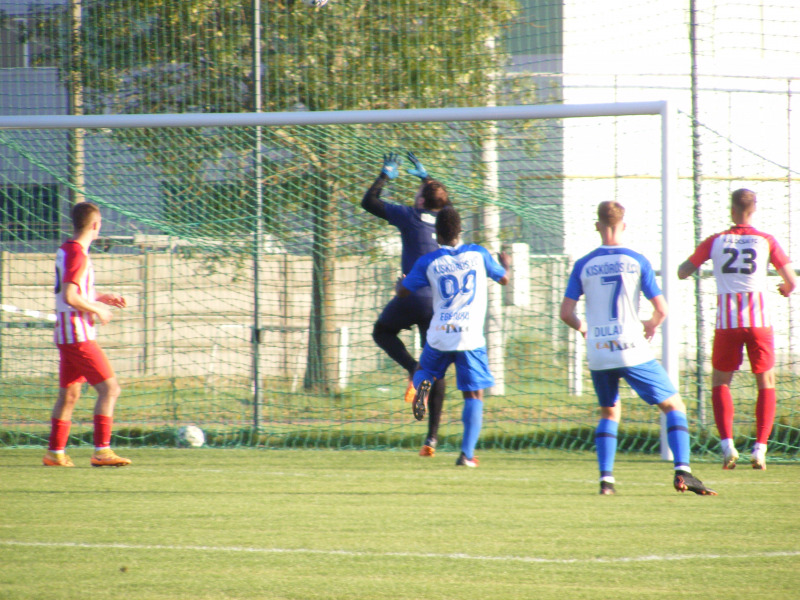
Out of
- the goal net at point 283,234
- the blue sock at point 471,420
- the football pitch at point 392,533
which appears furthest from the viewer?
the goal net at point 283,234

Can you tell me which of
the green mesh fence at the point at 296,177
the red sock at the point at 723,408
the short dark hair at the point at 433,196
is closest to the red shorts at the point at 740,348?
the red sock at the point at 723,408

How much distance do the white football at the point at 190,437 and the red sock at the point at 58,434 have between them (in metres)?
1.48

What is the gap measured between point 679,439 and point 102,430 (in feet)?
12.8

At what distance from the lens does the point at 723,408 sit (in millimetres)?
6449

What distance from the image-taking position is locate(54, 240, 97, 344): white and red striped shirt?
247 inches

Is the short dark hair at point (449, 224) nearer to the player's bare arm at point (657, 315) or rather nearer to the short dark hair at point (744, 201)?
the player's bare arm at point (657, 315)

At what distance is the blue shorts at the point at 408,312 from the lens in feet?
23.2

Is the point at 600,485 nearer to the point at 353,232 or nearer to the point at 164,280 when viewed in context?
the point at 353,232

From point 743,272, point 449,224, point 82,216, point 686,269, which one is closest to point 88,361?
point 82,216

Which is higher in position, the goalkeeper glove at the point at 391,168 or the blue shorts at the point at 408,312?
the goalkeeper glove at the point at 391,168

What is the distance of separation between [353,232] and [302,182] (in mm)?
865

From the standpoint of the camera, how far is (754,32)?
26.4ft

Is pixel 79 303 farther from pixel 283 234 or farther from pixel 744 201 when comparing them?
pixel 744 201

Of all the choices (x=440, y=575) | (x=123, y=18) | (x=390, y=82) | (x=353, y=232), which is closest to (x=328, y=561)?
(x=440, y=575)
